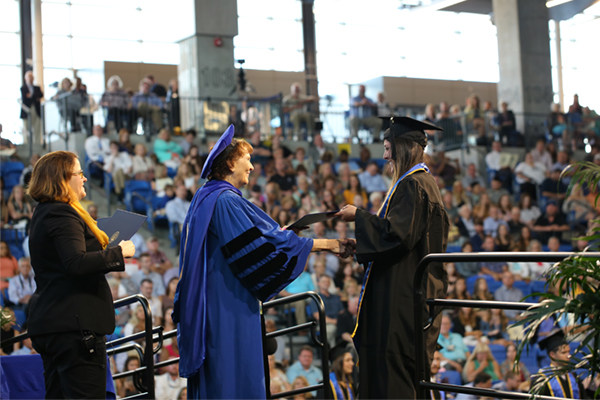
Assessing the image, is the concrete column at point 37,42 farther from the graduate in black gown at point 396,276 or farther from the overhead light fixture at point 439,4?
the graduate in black gown at point 396,276

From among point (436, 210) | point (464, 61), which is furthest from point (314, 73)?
point (436, 210)

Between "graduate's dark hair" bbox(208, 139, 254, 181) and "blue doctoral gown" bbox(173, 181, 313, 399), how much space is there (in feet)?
0.46

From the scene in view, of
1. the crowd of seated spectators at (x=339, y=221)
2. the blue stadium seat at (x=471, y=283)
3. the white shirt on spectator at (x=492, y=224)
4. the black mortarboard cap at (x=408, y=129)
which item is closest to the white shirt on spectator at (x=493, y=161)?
the crowd of seated spectators at (x=339, y=221)

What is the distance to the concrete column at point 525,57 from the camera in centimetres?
1783

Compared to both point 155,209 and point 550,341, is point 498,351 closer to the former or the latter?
point 550,341

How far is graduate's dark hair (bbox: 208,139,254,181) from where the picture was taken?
13.1ft

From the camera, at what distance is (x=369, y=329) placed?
4047 mm

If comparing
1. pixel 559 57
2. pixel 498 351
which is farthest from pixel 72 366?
pixel 559 57

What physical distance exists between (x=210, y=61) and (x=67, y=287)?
464 inches

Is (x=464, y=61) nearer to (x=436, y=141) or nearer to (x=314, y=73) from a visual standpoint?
(x=314, y=73)

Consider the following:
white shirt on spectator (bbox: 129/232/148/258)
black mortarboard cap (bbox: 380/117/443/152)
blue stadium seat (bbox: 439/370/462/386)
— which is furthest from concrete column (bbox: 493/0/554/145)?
black mortarboard cap (bbox: 380/117/443/152)

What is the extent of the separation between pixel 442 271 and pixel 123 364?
5.30m

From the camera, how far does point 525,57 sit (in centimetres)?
1789

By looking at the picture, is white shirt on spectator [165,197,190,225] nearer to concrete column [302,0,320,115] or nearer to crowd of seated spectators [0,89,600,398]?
crowd of seated spectators [0,89,600,398]
